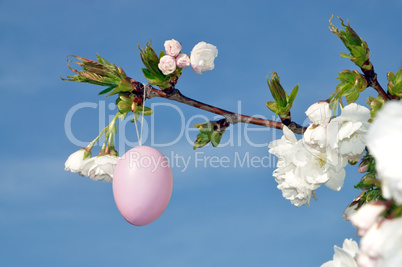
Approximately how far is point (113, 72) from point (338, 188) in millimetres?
1399

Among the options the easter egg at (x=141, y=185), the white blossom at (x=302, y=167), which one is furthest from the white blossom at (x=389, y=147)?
the easter egg at (x=141, y=185)

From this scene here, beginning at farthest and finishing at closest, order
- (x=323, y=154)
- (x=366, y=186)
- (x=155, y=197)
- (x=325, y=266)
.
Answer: (x=155, y=197) < (x=323, y=154) < (x=366, y=186) < (x=325, y=266)

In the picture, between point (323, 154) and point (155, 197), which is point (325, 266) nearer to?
point (323, 154)

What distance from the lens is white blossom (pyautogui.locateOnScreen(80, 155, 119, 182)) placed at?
2.51 meters

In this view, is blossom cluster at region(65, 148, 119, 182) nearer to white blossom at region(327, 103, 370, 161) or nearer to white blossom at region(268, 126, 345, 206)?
white blossom at region(268, 126, 345, 206)

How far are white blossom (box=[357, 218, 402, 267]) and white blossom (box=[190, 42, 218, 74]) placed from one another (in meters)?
1.74

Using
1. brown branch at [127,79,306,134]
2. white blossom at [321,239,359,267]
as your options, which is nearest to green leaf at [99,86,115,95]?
brown branch at [127,79,306,134]

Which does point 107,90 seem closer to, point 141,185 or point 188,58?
point 188,58

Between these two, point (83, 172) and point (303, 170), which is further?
point (83, 172)

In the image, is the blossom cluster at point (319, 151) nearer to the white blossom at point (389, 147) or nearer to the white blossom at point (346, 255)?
the white blossom at point (346, 255)

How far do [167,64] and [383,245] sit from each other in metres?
1.77

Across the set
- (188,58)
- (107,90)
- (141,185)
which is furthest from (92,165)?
(188,58)

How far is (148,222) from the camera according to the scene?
252cm

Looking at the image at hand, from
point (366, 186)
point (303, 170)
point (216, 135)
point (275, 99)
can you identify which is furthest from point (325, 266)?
point (216, 135)
